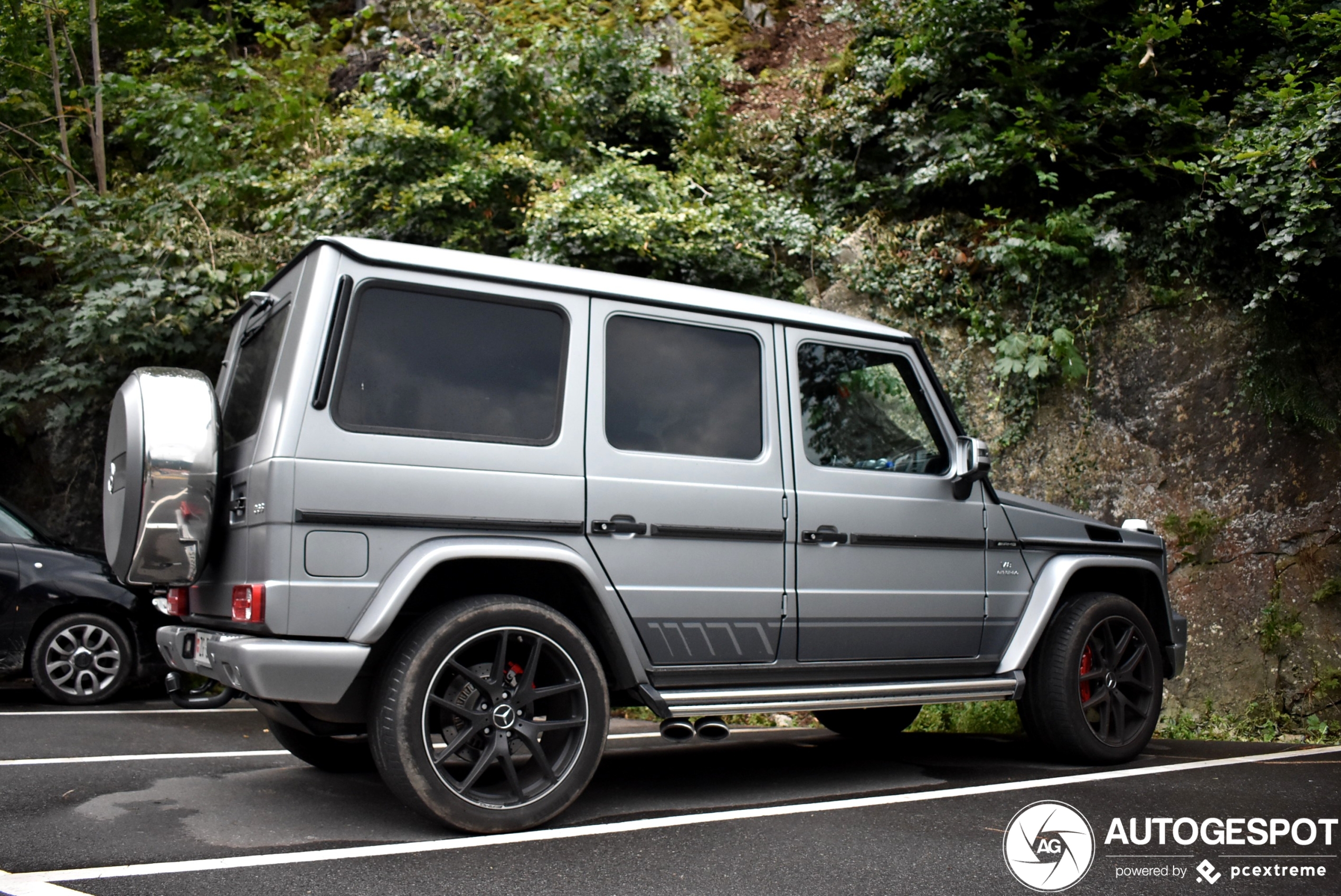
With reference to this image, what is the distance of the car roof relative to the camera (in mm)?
3664

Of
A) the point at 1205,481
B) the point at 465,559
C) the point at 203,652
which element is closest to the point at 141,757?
the point at 203,652

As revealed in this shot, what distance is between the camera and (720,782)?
4.59 meters

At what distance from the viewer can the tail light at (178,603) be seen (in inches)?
159

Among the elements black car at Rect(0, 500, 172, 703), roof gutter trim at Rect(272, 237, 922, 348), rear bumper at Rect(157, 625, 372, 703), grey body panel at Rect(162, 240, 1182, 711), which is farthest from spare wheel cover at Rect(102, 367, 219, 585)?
black car at Rect(0, 500, 172, 703)

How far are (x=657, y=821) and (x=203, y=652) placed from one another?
1.76 meters

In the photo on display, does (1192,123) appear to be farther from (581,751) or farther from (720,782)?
(581,751)

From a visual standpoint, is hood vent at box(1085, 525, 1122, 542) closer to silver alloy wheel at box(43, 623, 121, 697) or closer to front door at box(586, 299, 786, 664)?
front door at box(586, 299, 786, 664)

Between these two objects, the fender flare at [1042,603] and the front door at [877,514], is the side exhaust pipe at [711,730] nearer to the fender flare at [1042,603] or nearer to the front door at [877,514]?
the front door at [877,514]

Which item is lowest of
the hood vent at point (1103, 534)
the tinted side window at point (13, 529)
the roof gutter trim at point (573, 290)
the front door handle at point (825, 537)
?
the tinted side window at point (13, 529)

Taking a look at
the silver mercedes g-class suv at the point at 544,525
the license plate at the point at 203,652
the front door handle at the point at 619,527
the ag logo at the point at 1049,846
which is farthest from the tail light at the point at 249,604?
the ag logo at the point at 1049,846

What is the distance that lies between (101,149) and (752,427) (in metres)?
9.69

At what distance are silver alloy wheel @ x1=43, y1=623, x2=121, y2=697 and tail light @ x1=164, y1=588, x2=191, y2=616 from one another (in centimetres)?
386

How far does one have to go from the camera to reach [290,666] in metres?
3.24

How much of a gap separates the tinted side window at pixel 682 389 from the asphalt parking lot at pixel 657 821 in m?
1.46
